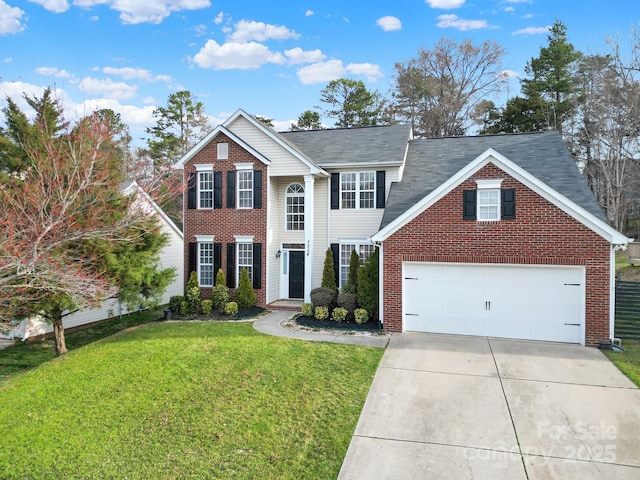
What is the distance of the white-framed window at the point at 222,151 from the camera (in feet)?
51.0

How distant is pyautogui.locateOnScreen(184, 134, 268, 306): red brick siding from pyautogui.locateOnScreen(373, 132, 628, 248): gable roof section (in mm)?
5134

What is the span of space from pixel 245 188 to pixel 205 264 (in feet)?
11.6

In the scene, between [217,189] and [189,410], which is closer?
[189,410]

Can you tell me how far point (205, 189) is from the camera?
52.2ft

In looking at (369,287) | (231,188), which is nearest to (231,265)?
(231,188)

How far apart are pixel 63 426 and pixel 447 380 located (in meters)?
6.92

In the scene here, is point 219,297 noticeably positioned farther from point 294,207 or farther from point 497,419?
point 497,419

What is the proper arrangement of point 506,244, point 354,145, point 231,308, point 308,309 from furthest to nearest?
1. point 354,145
2. point 231,308
3. point 308,309
4. point 506,244

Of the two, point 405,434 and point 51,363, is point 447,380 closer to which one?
point 405,434

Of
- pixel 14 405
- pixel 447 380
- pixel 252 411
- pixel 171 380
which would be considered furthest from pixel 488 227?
pixel 14 405

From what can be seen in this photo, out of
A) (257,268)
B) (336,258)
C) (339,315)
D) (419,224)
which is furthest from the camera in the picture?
(336,258)

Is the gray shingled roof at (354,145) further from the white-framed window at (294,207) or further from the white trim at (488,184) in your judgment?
the white trim at (488,184)

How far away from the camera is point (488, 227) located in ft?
35.6

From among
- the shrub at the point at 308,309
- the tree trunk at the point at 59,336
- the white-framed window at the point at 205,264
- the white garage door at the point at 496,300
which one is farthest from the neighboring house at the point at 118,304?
the white garage door at the point at 496,300
